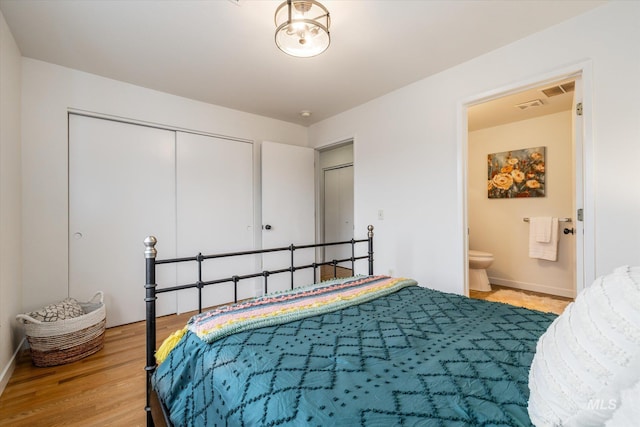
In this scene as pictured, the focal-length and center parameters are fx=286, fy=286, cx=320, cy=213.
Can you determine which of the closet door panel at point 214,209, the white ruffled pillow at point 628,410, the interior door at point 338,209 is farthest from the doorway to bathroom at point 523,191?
the white ruffled pillow at point 628,410

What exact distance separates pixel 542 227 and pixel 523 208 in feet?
1.16

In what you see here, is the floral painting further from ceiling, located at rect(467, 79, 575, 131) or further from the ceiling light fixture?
the ceiling light fixture

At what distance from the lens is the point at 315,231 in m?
4.12

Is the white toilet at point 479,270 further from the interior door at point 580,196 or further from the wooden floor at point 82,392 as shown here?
the wooden floor at point 82,392

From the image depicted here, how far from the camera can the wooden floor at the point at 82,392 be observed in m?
1.53

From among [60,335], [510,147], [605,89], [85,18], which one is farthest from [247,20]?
[510,147]

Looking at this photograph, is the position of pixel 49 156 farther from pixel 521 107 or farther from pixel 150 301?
pixel 521 107

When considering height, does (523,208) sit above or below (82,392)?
above

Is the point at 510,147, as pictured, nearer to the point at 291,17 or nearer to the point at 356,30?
the point at 356,30

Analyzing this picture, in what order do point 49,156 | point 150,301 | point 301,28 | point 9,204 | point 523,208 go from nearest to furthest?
point 150,301
point 301,28
point 9,204
point 49,156
point 523,208

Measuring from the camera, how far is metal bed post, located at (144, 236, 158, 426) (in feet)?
4.16

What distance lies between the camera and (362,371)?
863 mm

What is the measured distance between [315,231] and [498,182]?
267cm

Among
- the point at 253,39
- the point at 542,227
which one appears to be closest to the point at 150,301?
the point at 253,39
